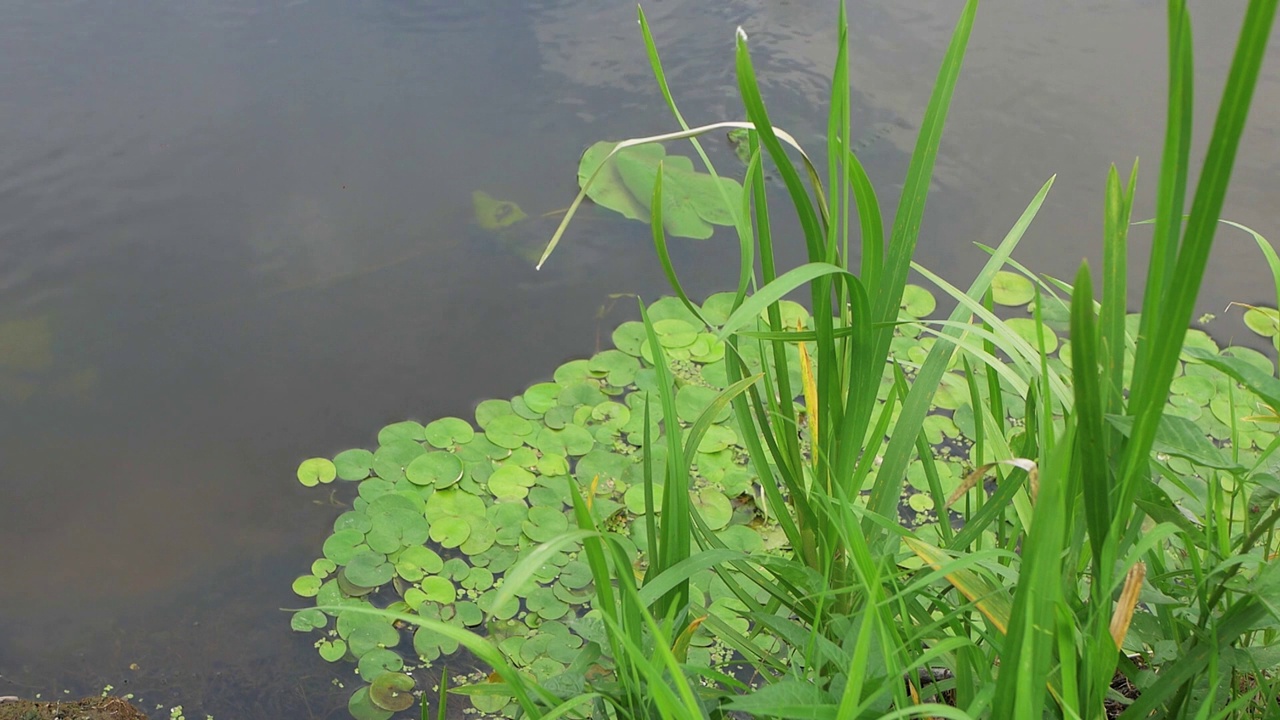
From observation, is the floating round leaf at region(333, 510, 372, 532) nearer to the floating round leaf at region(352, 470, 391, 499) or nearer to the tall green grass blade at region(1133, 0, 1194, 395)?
the floating round leaf at region(352, 470, 391, 499)

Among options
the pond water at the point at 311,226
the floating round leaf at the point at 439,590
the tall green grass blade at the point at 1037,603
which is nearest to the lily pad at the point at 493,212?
the pond water at the point at 311,226

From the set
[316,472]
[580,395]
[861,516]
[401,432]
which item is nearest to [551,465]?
[580,395]

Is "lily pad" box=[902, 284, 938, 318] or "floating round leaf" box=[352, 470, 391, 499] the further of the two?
"lily pad" box=[902, 284, 938, 318]

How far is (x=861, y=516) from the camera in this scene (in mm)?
862

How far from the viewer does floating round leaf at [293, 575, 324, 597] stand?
135 centimetres

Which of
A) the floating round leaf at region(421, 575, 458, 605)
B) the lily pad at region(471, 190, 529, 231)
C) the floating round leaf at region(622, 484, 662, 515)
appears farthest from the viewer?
the lily pad at region(471, 190, 529, 231)

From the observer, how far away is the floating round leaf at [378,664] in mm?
1259

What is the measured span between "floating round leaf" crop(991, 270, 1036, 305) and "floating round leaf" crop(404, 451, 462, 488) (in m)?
1.05

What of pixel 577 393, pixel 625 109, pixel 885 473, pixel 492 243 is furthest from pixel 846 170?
pixel 625 109

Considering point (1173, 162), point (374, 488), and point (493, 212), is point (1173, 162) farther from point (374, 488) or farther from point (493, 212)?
point (493, 212)

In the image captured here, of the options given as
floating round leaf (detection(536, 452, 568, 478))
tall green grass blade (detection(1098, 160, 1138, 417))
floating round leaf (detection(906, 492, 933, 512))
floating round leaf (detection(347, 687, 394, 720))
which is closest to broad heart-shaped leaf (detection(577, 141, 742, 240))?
floating round leaf (detection(536, 452, 568, 478))

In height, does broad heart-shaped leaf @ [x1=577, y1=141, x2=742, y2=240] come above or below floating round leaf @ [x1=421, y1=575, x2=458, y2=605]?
above

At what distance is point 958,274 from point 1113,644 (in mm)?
1308

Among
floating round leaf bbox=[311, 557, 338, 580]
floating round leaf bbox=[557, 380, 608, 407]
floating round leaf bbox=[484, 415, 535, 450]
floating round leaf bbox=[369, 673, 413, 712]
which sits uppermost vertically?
floating round leaf bbox=[557, 380, 608, 407]
